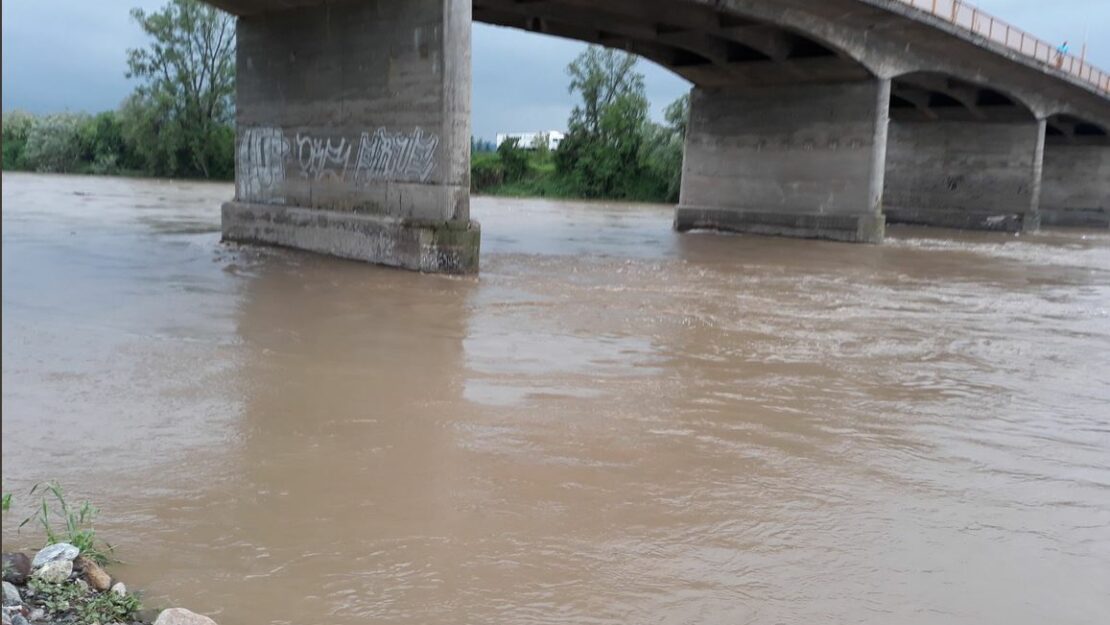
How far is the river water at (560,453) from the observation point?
3.91m

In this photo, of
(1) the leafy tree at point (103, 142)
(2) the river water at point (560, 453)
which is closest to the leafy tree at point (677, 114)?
(1) the leafy tree at point (103, 142)

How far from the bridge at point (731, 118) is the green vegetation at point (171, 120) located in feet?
147

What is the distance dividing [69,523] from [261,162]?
16256 millimetres

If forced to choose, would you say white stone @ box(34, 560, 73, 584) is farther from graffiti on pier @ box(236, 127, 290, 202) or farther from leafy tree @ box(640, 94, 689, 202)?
leafy tree @ box(640, 94, 689, 202)

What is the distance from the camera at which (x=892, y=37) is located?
26.4 metres

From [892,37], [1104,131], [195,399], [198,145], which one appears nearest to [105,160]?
[198,145]

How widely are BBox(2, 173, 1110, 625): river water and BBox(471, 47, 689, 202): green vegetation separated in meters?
49.8

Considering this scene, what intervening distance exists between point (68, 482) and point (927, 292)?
13807mm

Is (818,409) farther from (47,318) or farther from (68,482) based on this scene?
(47,318)

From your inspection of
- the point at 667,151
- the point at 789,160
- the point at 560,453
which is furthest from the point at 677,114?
the point at 560,453

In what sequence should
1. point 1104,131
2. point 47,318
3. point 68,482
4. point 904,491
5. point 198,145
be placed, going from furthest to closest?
point 198,145 → point 1104,131 → point 47,318 → point 904,491 → point 68,482

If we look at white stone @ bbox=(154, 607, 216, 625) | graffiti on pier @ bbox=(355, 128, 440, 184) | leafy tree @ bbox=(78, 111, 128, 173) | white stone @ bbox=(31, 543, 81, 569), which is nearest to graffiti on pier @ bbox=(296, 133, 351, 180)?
graffiti on pier @ bbox=(355, 128, 440, 184)

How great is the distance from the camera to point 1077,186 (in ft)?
145

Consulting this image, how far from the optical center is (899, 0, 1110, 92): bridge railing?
2562cm
